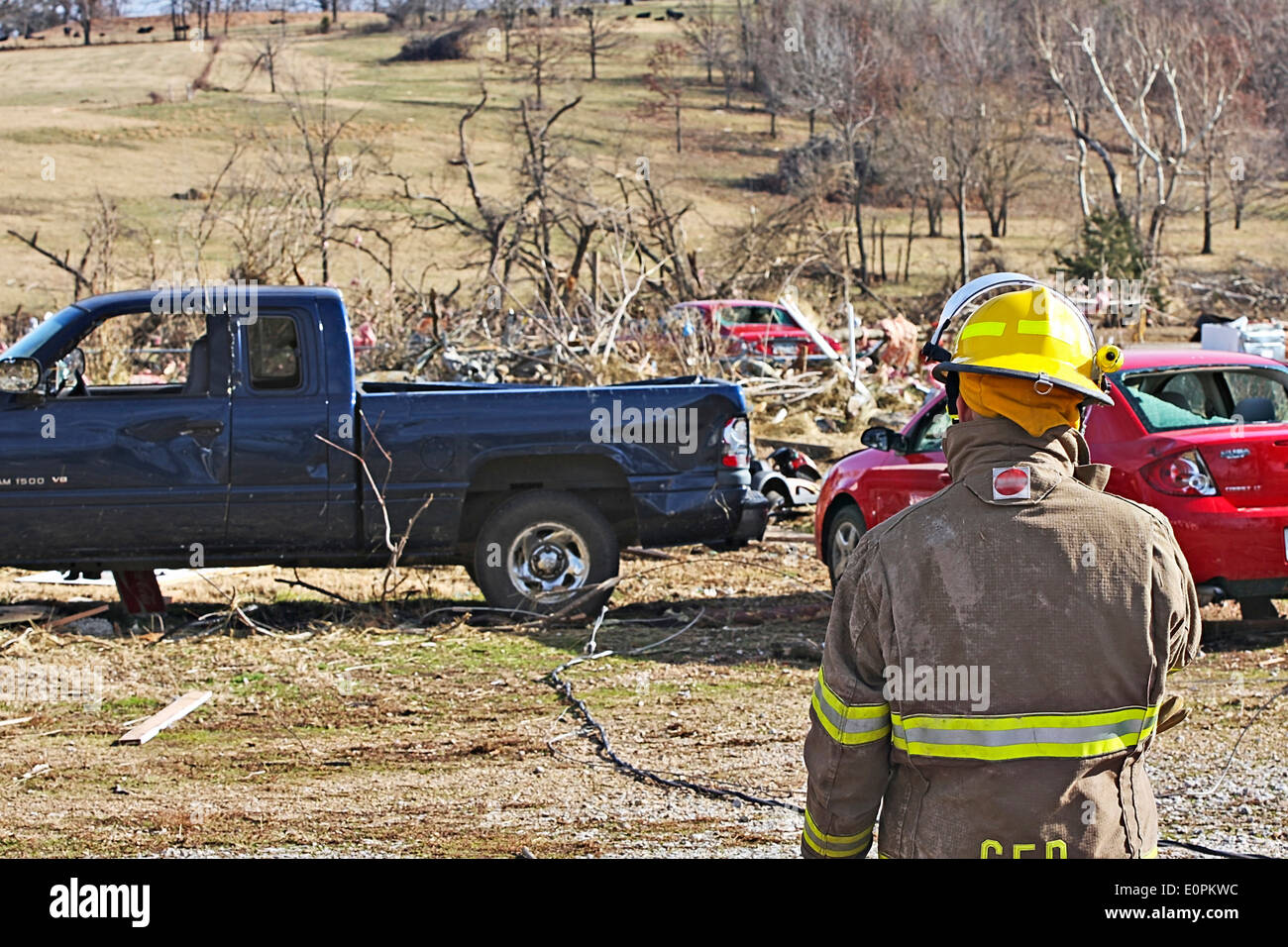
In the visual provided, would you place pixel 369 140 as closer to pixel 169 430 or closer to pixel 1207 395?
pixel 169 430

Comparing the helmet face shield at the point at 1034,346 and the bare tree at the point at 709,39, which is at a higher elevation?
the bare tree at the point at 709,39

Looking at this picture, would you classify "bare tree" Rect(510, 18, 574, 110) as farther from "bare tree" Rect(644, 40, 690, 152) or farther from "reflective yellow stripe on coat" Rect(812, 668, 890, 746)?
"reflective yellow stripe on coat" Rect(812, 668, 890, 746)

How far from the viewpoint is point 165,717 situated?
662cm

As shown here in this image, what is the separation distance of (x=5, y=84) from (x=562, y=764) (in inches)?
2643

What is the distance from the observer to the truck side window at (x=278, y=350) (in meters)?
8.35

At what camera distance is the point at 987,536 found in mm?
2418

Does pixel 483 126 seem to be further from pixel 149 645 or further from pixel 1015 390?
pixel 1015 390

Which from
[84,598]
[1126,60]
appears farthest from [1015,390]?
[1126,60]

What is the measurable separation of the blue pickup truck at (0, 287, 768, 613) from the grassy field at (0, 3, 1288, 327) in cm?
2473

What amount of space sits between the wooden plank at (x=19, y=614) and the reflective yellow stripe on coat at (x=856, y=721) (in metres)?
7.15

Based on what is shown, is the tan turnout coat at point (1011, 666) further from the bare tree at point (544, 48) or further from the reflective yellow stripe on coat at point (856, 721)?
the bare tree at point (544, 48)

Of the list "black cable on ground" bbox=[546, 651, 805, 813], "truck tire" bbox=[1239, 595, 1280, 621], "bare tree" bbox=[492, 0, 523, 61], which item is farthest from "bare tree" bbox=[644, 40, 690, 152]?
"black cable on ground" bbox=[546, 651, 805, 813]

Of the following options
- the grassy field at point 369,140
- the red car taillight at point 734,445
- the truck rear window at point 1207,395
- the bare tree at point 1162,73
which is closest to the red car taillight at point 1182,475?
the truck rear window at point 1207,395

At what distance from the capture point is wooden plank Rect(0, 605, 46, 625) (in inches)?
331
